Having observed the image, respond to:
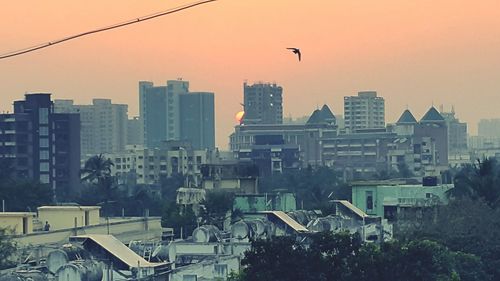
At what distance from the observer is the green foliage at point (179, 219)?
193ft

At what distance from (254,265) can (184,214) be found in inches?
1037

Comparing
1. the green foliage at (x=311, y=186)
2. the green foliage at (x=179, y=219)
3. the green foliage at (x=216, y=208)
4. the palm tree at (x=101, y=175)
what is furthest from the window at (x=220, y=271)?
the palm tree at (x=101, y=175)

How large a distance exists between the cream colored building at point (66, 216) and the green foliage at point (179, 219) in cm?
300

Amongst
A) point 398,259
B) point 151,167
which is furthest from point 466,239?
point 151,167

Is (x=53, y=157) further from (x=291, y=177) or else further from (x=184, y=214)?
(x=184, y=214)

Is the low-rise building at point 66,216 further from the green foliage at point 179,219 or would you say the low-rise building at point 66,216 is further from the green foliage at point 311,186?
the green foliage at point 311,186

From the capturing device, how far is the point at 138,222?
6116cm

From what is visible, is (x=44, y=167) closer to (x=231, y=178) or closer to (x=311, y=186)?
(x=311, y=186)

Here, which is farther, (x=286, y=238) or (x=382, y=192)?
(x=382, y=192)

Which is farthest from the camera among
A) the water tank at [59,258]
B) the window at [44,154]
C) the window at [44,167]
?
the window at [44,154]

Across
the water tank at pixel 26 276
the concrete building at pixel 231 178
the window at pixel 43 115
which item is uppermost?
the window at pixel 43 115

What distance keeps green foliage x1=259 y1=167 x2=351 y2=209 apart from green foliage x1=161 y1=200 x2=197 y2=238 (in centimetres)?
1060

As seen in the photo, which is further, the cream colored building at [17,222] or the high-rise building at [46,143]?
the high-rise building at [46,143]

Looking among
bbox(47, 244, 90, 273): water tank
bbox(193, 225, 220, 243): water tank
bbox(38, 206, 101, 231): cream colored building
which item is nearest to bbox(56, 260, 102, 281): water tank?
bbox(47, 244, 90, 273): water tank
